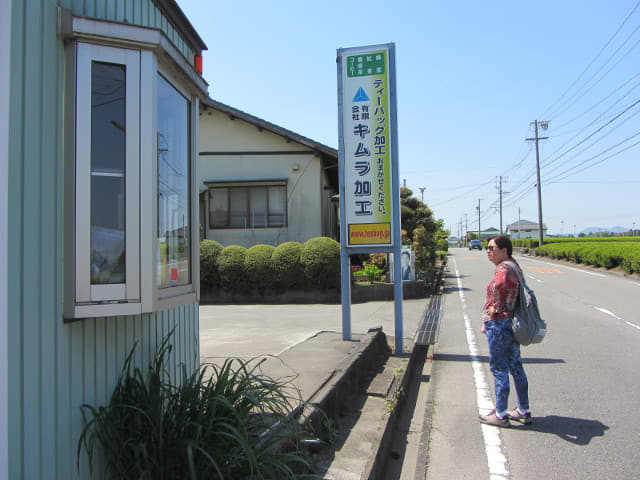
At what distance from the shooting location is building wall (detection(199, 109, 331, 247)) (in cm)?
1883

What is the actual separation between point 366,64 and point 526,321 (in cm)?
513

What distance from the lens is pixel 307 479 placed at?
3348mm

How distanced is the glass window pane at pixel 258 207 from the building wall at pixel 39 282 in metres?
16.3

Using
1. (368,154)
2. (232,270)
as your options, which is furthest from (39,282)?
(232,270)

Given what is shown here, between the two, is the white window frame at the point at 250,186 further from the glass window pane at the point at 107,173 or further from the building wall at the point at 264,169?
the glass window pane at the point at 107,173

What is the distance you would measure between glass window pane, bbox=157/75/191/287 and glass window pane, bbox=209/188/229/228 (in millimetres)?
15641

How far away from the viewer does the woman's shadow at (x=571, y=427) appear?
4.52m

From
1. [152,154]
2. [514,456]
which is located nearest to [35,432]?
[152,154]

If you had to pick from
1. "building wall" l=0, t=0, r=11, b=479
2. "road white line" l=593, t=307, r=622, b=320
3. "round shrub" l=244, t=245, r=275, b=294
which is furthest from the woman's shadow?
"round shrub" l=244, t=245, r=275, b=294

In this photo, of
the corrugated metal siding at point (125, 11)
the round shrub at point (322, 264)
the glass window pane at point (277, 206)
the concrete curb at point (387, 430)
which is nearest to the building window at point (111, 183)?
the corrugated metal siding at point (125, 11)

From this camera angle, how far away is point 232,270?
15250 millimetres

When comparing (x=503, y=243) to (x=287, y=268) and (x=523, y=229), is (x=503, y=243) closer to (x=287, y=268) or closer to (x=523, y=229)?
(x=287, y=268)

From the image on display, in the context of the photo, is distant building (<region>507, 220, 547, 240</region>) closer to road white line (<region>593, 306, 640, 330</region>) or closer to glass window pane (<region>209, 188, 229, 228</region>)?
glass window pane (<region>209, 188, 229, 228</region>)

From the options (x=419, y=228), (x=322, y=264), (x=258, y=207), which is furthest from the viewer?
(x=419, y=228)
